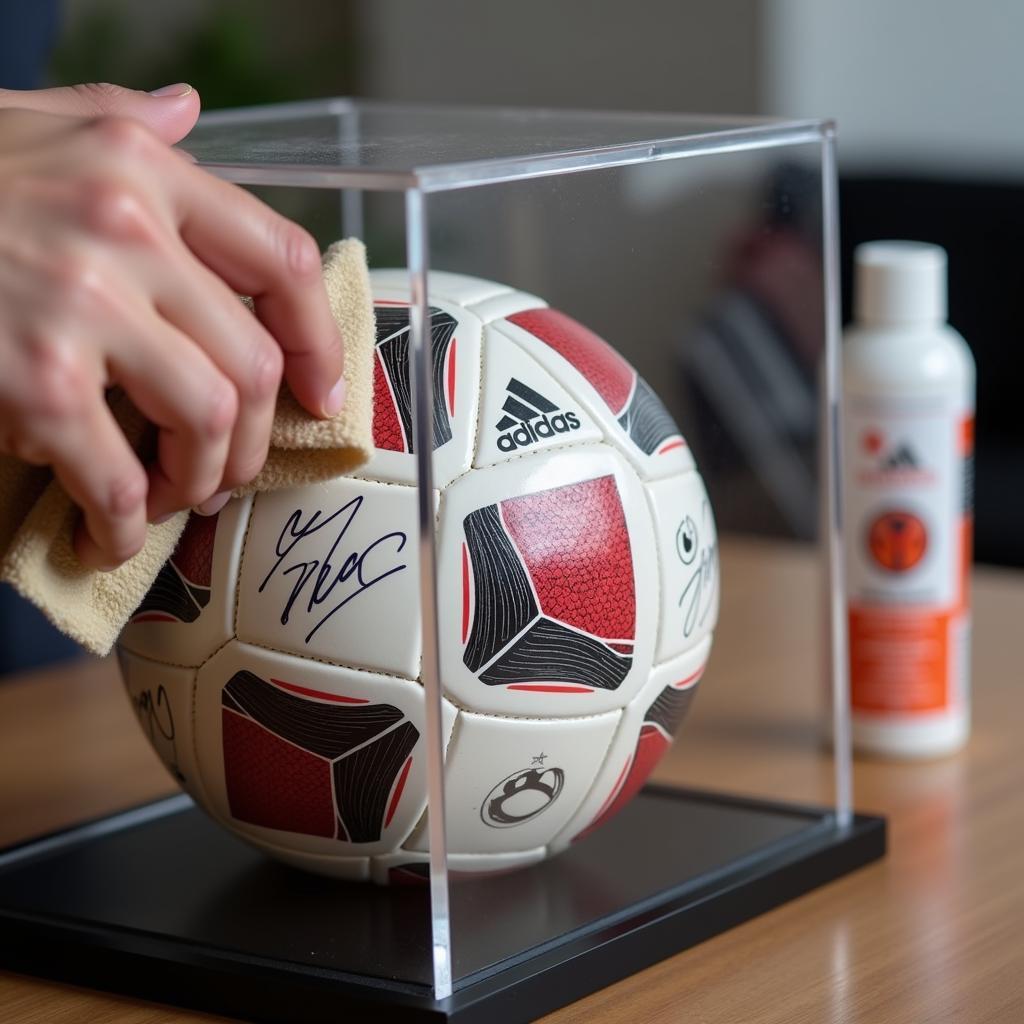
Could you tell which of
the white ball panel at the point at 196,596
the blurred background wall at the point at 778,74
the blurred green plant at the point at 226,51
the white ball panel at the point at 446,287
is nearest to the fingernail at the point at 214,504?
the white ball panel at the point at 196,596

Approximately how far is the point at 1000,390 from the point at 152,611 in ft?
7.66

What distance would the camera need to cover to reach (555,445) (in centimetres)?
65

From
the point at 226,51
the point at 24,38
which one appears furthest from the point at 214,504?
the point at 226,51

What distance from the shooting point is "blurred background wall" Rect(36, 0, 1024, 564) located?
282 centimetres

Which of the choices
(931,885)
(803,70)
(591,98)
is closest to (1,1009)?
(931,885)

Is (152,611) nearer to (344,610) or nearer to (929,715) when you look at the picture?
(344,610)

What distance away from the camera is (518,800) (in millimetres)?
653

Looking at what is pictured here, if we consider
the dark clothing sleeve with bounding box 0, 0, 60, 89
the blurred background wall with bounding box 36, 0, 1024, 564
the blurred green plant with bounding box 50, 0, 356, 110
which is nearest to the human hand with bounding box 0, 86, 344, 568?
the dark clothing sleeve with bounding box 0, 0, 60, 89

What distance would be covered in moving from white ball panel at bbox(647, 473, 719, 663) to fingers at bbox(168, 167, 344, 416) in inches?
6.0

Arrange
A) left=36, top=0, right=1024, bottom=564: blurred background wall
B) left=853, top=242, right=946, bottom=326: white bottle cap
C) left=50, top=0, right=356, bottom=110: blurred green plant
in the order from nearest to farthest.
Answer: left=853, top=242, right=946, bottom=326: white bottle cap
left=36, top=0, right=1024, bottom=564: blurred background wall
left=50, top=0, right=356, bottom=110: blurred green plant

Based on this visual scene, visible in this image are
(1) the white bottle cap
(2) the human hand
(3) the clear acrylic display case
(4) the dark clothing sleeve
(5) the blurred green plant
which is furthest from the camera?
(5) the blurred green plant
